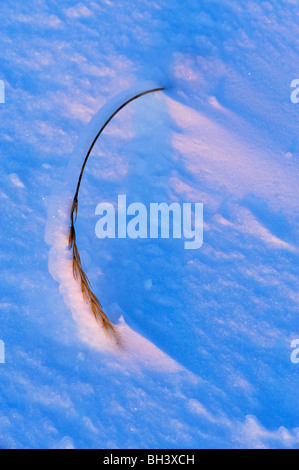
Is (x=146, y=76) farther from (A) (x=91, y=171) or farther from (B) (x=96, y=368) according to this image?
(B) (x=96, y=368)

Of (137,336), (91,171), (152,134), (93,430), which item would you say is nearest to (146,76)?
(152,134)

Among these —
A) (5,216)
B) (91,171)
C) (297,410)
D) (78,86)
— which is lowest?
(297,410)

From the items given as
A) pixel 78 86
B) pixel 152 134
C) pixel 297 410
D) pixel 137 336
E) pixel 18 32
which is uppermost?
pixel 18 32

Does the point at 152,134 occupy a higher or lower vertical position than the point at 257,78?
lower

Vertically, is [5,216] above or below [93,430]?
above

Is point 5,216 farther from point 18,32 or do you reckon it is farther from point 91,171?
point 18,32
